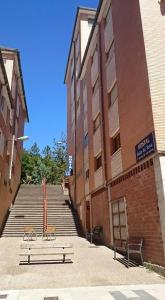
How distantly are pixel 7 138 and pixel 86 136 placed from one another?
6430mm

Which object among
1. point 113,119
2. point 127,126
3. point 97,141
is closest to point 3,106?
point 97,141

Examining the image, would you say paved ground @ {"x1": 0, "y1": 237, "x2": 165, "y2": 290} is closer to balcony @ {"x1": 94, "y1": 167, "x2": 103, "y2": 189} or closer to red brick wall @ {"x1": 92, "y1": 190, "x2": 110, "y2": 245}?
red brick wall @ {"x1": 92, "y1": 190, "x2": 110, "y2": 245}

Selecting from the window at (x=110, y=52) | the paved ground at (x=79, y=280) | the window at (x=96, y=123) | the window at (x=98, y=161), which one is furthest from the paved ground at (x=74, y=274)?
the window at (x=110, y=52)

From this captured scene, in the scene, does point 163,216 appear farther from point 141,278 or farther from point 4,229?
point 4,229

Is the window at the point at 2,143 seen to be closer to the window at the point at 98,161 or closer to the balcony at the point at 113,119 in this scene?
the window at the point at 98,161

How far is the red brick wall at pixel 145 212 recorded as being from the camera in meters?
9.41

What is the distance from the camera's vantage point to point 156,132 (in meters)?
9.63

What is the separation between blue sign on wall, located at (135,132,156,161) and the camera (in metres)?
9.73

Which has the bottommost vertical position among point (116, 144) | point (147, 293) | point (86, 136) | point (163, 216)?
point (147, 293)

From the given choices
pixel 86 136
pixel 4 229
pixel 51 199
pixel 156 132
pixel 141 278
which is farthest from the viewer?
pixel 51 199

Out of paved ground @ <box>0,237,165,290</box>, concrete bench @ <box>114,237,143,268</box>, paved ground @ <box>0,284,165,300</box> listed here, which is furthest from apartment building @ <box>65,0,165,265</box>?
paved ground @ <box>0,284,165,300</box>

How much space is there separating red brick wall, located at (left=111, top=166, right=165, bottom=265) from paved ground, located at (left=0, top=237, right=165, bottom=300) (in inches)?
29.5

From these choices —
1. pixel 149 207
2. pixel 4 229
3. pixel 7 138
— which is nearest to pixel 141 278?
pixel 149 207

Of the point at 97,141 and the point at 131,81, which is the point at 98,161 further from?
the point at 131,81
